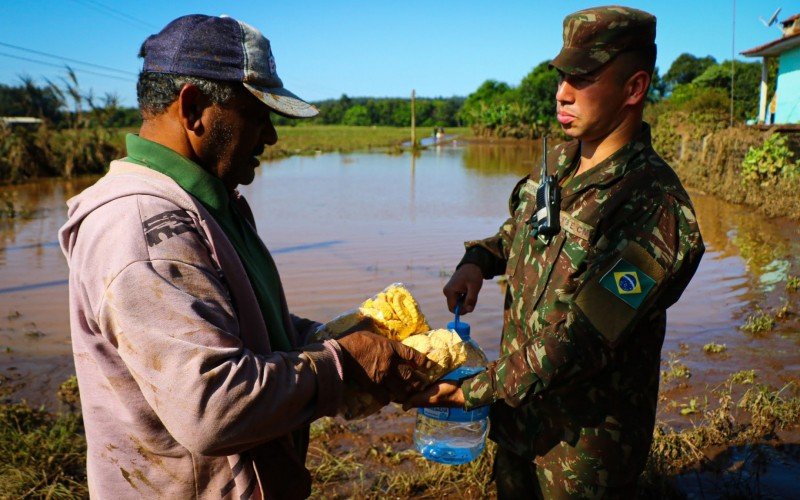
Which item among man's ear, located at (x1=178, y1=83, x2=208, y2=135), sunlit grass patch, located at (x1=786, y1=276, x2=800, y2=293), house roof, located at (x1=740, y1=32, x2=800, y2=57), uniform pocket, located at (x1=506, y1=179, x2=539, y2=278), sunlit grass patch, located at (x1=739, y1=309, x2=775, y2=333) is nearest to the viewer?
man's ear, located at (x1=178, y1=83, x2=208, y2=135)

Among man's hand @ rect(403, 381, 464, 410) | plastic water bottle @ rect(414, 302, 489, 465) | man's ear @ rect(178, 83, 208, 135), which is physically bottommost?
plastic water bottle @ rect(414, 302, 489, 465)

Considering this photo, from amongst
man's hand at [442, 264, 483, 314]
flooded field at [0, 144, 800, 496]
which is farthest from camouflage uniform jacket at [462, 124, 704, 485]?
flooded field at [0, 144, 800, 496]

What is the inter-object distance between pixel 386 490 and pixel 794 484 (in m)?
2.41

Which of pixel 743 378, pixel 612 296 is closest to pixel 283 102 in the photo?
pixel 612 296

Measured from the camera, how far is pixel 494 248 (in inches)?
115

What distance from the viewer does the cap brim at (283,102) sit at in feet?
5.71

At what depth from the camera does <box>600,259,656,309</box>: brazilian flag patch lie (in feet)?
6.73

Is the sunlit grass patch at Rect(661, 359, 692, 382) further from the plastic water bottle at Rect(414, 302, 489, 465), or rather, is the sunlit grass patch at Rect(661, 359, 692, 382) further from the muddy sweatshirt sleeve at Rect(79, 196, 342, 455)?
the muddy sweatshirt sleeve at Rect(79, 196, 342, 455)

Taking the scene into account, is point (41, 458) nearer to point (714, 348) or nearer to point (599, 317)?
point (599, 317)

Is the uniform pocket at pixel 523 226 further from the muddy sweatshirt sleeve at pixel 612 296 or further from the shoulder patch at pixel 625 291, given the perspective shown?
the shoulder patch at pixel 625 291

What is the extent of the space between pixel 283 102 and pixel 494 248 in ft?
4.75

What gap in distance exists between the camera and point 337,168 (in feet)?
106

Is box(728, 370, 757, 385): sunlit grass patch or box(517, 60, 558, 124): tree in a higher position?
box(517, 60, 558, 124): tree

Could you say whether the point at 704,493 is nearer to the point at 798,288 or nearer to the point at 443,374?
the point at 443,374
